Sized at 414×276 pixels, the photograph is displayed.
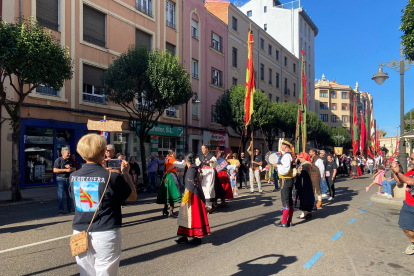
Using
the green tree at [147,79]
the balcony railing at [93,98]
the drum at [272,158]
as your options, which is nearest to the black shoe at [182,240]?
the drum at [272,158]

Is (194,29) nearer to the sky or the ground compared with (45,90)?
nearer to the sky

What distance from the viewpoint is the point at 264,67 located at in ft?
123

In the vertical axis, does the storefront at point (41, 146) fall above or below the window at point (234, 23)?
below

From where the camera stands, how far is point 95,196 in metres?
2.87

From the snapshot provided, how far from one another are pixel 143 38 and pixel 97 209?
20.1m

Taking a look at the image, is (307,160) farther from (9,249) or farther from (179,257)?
(9,249)

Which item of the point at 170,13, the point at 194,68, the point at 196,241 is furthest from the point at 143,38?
the point at 196,241

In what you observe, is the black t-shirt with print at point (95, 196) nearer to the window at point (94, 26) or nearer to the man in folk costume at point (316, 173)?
the man in folk costume at point (316, 173)

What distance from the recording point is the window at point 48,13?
15359mm

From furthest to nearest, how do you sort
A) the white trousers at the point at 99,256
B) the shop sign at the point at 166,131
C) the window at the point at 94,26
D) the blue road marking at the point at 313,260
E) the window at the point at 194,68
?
the window at the point at 194,68 → the shop sign at the point at 166,131 → the window at the point at 94,26 → the blue road marking at the point at 313,260 → the white trousers at the point at 99,256

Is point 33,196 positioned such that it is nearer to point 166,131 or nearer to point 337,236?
point 337,236

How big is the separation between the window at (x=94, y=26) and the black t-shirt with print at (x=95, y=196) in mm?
16584

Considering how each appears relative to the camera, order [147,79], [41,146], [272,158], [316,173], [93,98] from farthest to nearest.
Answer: [93,98], [147,79], [41,146], [316,173], [272,158]

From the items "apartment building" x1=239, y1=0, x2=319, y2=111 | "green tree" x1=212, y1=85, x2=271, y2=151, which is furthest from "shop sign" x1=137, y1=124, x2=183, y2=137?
"apartment building" x1=239, y1=0, x2=319, y2=111
